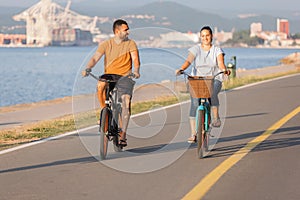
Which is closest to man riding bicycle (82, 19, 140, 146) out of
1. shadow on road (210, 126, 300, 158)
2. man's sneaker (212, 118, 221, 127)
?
man's sneaker (212, 118, 221, 127)

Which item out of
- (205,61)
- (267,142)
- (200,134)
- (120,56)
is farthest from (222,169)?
(267,142)

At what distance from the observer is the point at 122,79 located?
9914 millimetres

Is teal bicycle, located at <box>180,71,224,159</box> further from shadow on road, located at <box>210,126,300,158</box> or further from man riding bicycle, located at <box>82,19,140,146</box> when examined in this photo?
man riding bicycle, located at <box>82,19,140,146</box>

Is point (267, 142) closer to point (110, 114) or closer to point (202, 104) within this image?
point (202, 104)

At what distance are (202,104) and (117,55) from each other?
133 centimetres

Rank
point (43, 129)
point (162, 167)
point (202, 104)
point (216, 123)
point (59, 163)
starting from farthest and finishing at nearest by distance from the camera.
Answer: point (43, 129)
point (216, 123)
point (202, 104)
point (59, 163)
point (162, 167)

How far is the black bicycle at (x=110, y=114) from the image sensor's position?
977 centimetres

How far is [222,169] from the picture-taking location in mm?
9141

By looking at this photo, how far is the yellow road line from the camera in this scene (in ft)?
25.2


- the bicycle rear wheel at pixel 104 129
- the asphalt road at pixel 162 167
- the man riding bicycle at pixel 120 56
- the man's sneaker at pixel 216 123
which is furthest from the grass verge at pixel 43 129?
the man's sneaker at pixel 216 123

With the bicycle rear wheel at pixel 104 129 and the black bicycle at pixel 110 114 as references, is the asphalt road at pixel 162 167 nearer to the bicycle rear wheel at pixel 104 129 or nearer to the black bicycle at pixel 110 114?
the bicycle rear wheel at pixel 104 129

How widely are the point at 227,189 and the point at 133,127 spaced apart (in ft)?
19.8

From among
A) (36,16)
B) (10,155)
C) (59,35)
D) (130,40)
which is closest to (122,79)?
(130,40)

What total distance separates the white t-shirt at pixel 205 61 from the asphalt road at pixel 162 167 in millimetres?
917
